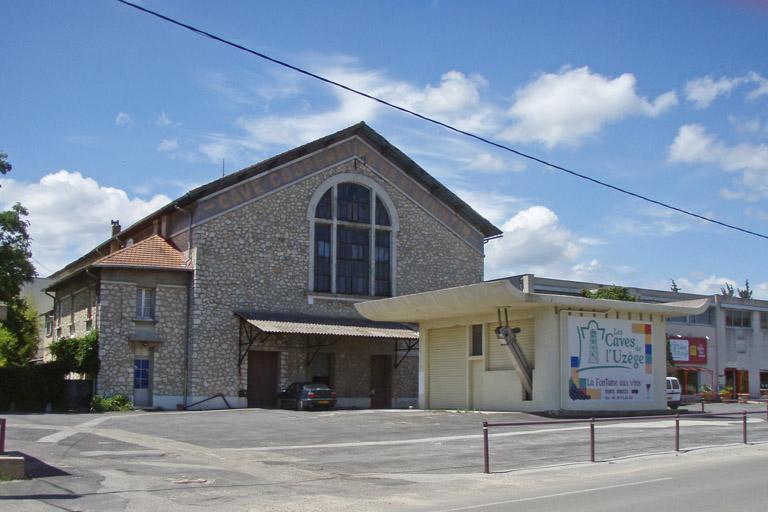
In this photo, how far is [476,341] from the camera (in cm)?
3403

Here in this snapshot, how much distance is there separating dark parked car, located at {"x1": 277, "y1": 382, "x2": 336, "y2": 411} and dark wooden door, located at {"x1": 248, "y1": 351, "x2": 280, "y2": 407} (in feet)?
8.35

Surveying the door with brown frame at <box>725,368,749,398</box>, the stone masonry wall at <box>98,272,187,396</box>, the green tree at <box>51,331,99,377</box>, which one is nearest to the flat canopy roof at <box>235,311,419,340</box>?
the stone masonry wall at <box>98,272,187,396</box>

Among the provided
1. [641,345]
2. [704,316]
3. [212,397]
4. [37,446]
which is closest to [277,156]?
[212,397]

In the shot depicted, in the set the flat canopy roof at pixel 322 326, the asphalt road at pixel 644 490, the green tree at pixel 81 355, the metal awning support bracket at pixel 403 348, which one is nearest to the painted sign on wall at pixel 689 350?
the metal awning support bracket at pixel 403 348

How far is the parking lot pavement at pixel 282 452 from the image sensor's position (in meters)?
13.4

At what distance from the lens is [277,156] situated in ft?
131

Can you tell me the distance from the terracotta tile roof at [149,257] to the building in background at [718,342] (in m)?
25.8

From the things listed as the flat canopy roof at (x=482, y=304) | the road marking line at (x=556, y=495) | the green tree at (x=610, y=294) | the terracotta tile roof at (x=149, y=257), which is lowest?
the road marking line at (x=556, y=495)

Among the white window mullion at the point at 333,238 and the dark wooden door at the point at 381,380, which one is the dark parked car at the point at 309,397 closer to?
the dark wooden door at the point at 381,380

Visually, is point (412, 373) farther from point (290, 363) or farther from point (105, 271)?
point (105, 271)

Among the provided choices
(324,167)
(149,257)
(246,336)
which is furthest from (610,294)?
(149,257)

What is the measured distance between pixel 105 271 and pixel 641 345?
21800mm

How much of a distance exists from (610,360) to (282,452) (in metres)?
16.3

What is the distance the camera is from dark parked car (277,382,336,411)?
36.0 metres
